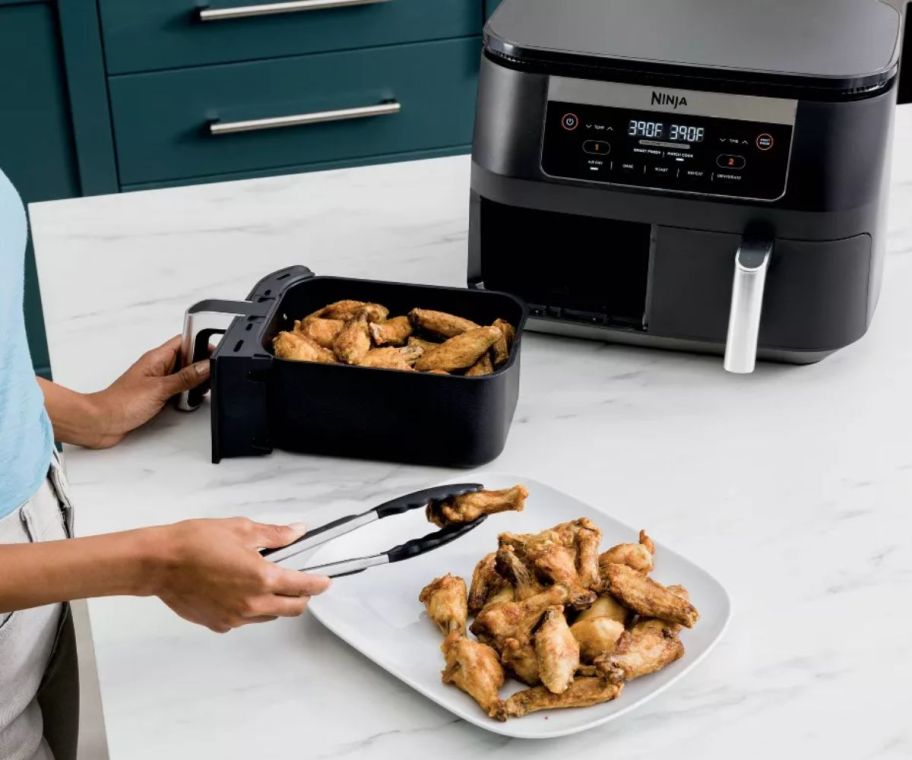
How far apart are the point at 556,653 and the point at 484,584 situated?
0.39 feet

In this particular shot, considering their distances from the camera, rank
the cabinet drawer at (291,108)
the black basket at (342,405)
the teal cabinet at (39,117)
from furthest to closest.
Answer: the cabinet drawer at (291,108), the teal cabinet at (39,117), the black basket at (342,405)

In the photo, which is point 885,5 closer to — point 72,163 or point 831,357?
point 831,357

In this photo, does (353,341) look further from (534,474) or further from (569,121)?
(569,121)

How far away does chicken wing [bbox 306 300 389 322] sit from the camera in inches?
49.8

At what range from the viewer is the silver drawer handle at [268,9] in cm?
248

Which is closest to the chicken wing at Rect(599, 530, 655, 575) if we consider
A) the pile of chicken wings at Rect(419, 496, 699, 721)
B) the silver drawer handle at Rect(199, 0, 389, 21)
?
the pile of chicken wings at Rect(419, 496, 699, 721)

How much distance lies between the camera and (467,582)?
1.07 metres

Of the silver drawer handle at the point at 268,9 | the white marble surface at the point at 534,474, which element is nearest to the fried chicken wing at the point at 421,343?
the white marble surface at the point at 534,474

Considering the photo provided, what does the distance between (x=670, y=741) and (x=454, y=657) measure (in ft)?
0.55

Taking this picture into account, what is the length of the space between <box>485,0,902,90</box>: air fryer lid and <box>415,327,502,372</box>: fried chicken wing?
0.30m

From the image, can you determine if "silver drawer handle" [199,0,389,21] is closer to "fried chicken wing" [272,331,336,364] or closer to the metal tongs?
"fried chicken wing" [272,331,336,364]

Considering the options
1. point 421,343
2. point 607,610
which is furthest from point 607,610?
point 421,343

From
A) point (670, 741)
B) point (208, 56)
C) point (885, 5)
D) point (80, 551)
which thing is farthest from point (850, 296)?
point (208, 56)

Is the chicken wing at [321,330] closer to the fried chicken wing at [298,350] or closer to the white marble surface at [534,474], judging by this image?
the fried chicken wing at [298,350]
